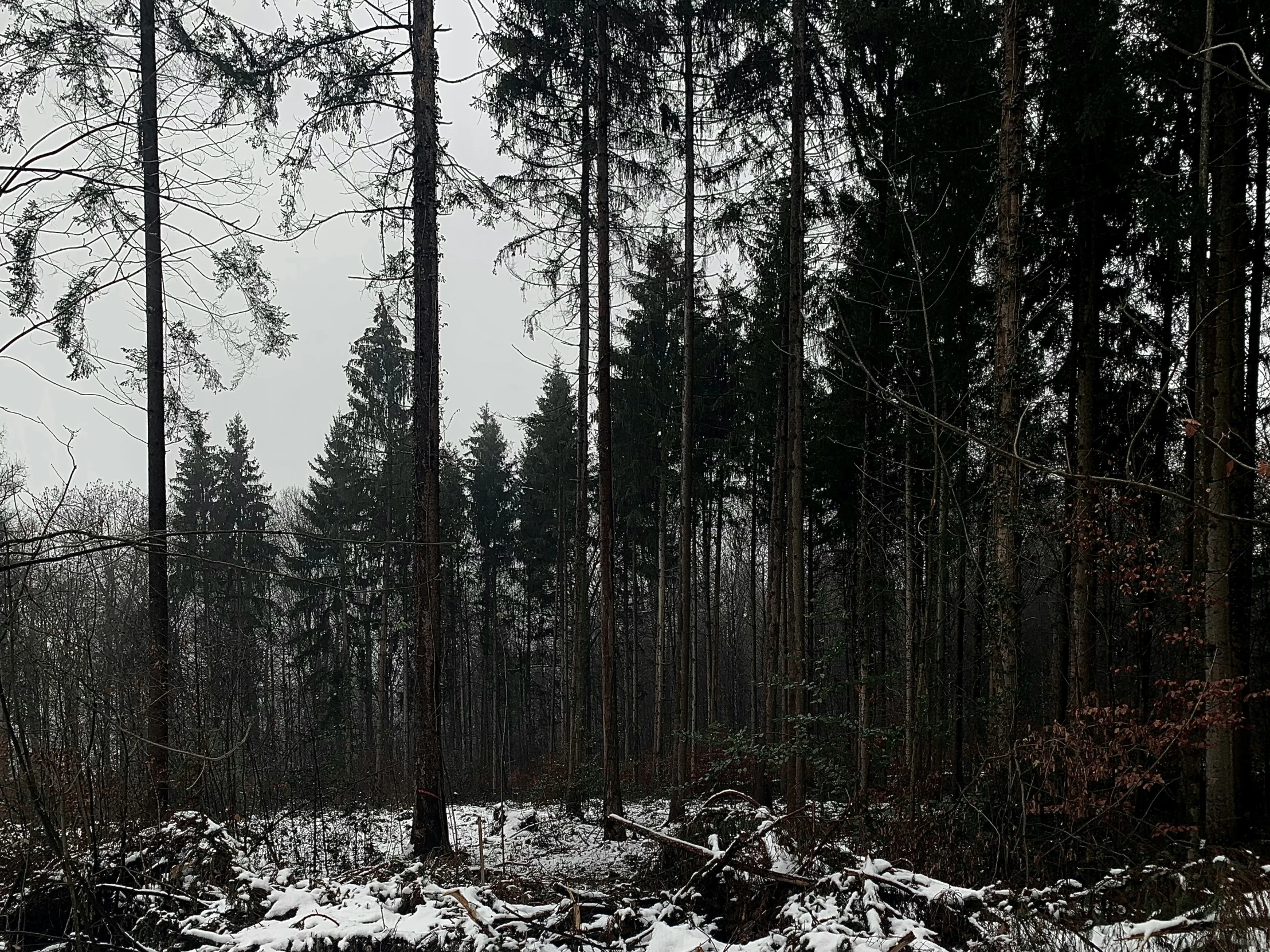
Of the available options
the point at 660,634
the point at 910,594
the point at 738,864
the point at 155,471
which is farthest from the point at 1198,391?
the point at 155,471

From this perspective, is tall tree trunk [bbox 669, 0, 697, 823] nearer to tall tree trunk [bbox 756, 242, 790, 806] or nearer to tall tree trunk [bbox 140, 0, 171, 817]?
tall tree trunk [bbox 756, 242, 790, 806]

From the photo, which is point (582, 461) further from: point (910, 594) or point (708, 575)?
point (708, 575)

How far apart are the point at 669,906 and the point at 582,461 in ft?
37.9

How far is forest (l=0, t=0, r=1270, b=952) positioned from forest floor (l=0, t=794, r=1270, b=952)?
0.12 feet

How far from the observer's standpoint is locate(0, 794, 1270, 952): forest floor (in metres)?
3.36

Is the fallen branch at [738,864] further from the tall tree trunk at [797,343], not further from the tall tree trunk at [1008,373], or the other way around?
the tall tree trunk at [797,343]

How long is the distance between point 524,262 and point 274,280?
400 centimetres

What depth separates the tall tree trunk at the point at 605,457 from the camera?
10.7 meters

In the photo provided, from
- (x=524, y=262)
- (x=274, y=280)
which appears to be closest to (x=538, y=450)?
(x=524, y=262)

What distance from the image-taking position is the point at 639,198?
12.8 metres

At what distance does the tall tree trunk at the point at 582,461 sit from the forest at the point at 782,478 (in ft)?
0.34

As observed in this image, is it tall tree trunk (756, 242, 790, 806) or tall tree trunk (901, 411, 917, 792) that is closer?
tall tree trunk (901, 411, 917, 792)

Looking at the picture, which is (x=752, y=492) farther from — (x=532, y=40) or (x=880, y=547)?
(x=532, y=40)

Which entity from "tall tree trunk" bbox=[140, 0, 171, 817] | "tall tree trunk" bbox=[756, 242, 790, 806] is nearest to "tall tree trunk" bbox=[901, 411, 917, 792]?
"tall tree trunk" bbox=[756, 242, 790, 806]
